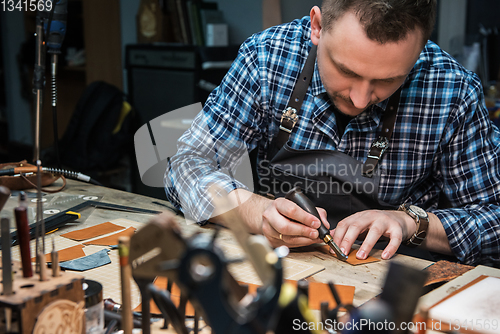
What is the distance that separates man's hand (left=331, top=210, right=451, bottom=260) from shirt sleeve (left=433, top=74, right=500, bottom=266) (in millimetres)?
174

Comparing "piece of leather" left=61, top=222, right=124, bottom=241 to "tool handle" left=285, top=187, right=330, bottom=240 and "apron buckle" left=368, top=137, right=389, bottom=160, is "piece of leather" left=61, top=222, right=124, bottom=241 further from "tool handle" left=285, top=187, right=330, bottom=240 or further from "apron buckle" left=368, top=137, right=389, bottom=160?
"apron buckle" left=368, top=137, right=389, bottom=160

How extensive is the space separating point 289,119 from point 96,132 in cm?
227

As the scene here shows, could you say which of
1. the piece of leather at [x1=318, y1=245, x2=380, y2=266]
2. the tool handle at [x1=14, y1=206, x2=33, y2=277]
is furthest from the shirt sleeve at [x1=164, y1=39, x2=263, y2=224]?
the tool handle at [x1=14, y1=206, x2=33, y2=277]

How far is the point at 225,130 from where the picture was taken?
1.41 metres

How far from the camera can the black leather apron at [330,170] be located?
1316 millimetres

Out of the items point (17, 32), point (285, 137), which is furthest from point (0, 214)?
point (17, 32)

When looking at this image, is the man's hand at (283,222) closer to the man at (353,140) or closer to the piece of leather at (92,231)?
the man at (353,140)

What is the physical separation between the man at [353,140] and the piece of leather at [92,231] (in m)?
0.20

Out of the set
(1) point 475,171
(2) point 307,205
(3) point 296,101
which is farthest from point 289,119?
(1) point 475,171

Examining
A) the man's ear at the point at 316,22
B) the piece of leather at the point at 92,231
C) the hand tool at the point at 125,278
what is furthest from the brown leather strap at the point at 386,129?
the hand tool at the point at 125,278

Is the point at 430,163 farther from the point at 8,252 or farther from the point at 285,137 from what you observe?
the point at 8,252

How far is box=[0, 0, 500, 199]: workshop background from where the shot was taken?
2.92 metres

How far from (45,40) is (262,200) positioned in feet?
2.52

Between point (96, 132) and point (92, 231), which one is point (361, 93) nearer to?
point (92, 231)
